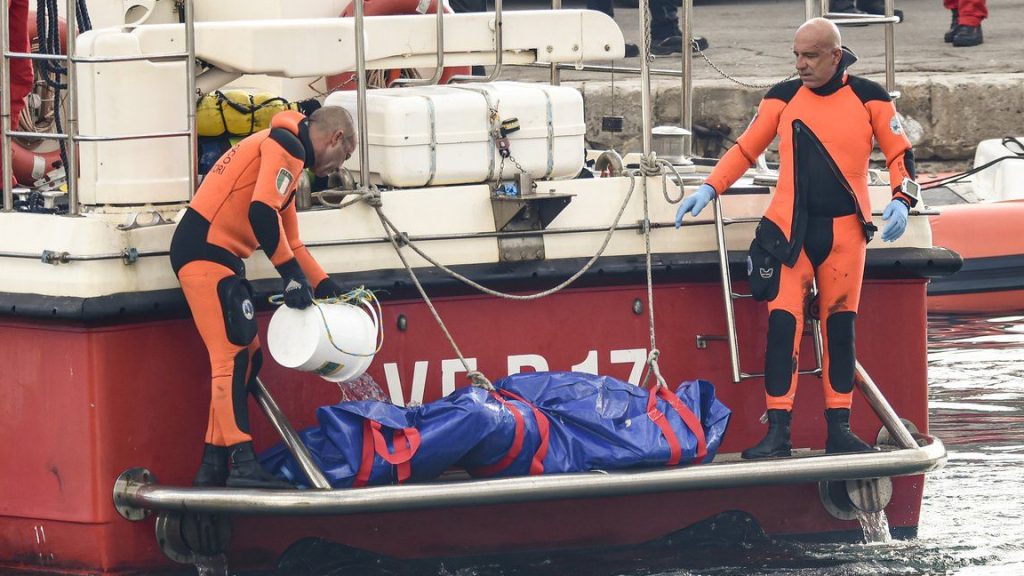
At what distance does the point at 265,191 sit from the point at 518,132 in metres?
0.97

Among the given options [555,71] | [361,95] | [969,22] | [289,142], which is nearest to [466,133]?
[361,95]

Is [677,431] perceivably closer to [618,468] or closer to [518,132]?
[618,468]

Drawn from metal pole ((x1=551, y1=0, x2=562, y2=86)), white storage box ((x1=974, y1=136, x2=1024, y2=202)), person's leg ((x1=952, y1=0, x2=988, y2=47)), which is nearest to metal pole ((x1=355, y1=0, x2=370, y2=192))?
metal pole ((x1=551, y1=0, x2=562, y2=86))

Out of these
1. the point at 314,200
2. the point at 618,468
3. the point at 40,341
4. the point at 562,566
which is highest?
the point at 314,200

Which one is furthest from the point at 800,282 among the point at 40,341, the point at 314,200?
the point at 40,341

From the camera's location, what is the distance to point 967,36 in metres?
14.8

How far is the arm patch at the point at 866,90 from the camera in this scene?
18.8ft

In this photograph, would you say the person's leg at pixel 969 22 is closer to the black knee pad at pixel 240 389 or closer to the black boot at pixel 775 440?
the black boot at pixel 775 440

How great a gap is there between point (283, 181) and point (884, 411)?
2.07m

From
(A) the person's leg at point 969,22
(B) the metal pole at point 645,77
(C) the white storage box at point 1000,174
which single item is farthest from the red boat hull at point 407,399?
(A) the person's leg at point 969,22

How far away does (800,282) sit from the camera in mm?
5770

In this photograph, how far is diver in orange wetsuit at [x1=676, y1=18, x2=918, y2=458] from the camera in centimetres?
572

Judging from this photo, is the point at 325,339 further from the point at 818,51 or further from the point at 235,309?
the point at 818,51

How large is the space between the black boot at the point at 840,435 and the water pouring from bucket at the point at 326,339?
151 centimetres
